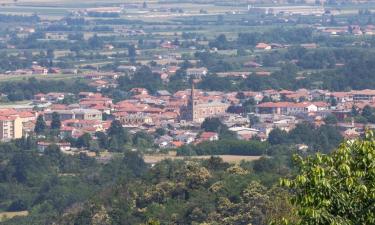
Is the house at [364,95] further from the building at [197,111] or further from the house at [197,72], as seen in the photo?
the house at [197,72]

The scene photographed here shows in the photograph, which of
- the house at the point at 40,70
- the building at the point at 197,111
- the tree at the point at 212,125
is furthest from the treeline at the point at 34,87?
the tree at the point at 212,125

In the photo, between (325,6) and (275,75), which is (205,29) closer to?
(325,6)

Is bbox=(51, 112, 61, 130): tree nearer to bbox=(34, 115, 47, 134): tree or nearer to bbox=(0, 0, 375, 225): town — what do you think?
bbox=(0, 0, 375, 225): town

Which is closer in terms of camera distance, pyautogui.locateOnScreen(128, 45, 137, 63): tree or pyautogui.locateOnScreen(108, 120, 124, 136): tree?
pyautogui.locateOnScreen(108, 120, 124, 136): tree

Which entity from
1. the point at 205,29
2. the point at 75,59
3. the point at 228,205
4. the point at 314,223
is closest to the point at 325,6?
the point at 205,29

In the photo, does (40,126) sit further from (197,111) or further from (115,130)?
(197,111)

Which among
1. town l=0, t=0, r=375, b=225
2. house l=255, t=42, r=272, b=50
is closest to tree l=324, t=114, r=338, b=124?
town l=0, t=0, r=375, b=225


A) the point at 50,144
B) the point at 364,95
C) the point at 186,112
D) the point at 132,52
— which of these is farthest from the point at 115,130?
the point at 132,52
